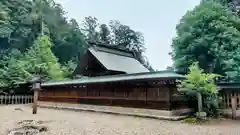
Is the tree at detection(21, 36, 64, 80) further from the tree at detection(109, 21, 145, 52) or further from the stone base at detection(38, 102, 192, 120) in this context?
the tree at detection(109, 21, 145, 52)

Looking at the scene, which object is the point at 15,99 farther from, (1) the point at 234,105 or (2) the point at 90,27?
(2) the point at 90,27

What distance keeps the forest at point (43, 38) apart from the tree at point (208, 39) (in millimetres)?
7209

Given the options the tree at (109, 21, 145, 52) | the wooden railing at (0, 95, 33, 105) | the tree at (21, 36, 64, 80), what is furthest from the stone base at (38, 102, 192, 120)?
the tree at (109, 21, 145, 52)

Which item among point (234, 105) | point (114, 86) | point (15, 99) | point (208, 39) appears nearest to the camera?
point (234, 105)

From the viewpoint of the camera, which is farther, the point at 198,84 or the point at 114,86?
the point at 114,86

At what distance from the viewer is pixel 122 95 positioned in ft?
41.0

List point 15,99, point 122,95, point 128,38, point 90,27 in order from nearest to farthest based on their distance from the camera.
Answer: point 122,95
point 15,99
point 128,38
point 90,27

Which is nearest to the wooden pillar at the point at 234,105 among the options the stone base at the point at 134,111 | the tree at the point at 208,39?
the stone base at the point at 134,111

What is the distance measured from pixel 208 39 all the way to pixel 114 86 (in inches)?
354

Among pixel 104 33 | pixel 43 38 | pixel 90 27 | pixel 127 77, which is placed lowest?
pixel 127 77

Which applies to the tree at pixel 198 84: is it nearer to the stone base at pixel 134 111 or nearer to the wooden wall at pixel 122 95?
the wooden wall at pixel 122 95

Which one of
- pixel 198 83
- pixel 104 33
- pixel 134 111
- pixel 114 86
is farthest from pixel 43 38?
pixel 198 83

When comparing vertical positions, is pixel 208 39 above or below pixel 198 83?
above

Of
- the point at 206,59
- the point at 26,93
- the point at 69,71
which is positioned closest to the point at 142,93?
the point at 206,59
